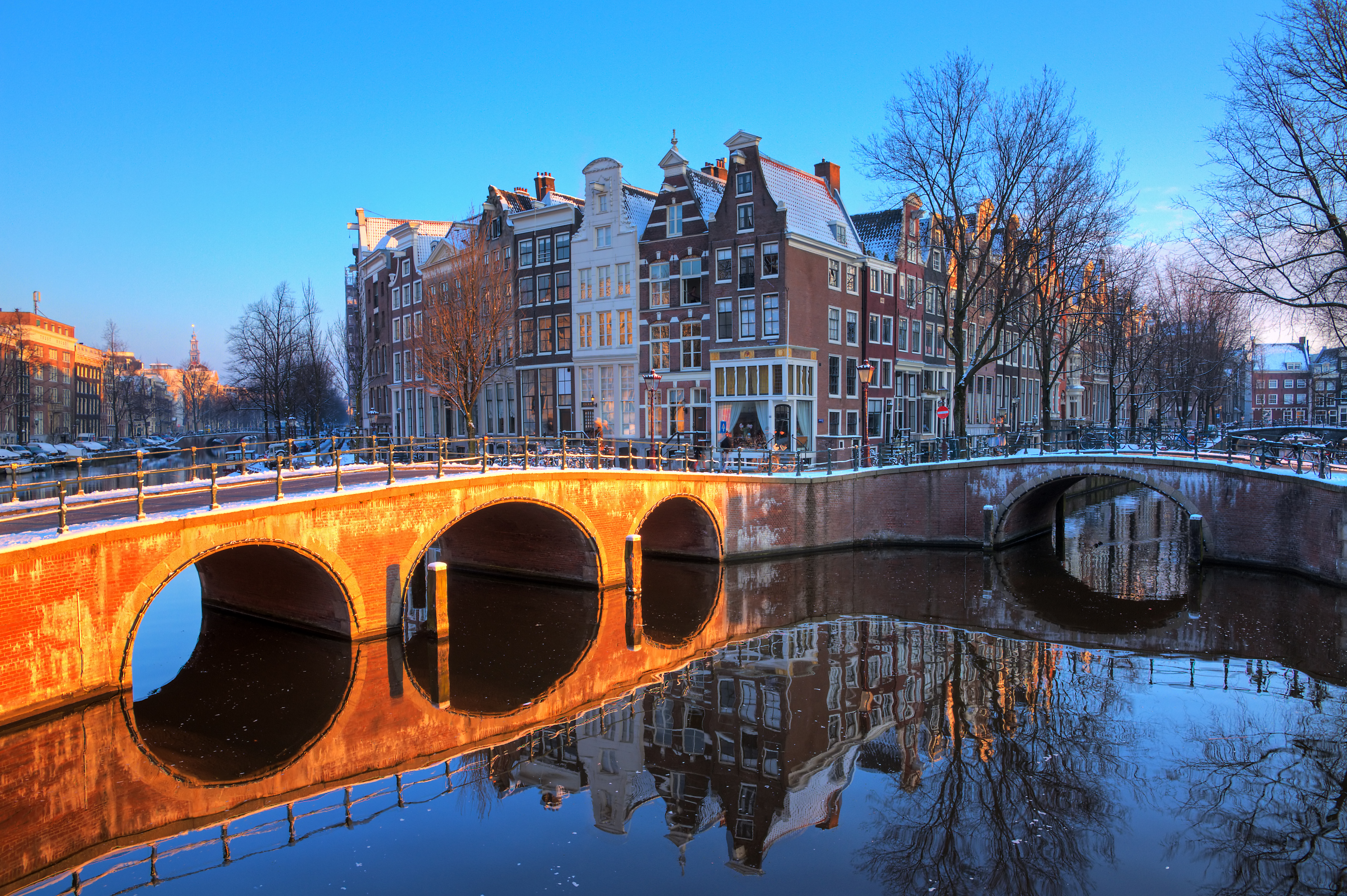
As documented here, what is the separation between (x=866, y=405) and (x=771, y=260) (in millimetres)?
8611

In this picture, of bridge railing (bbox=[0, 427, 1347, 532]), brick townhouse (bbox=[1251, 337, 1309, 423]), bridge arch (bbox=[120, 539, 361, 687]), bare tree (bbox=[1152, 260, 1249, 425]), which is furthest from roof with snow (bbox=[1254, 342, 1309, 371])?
bridge arch (bbox=[120, 539, 361, 687])

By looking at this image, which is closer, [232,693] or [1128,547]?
[232,693]

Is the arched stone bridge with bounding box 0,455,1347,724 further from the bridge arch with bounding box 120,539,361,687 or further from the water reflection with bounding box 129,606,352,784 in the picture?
the water reflection with bounding box 129,606,352,784

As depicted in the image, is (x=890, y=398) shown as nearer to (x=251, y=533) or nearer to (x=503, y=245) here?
(x=503, y=245)

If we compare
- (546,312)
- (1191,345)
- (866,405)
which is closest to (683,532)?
(866,405)

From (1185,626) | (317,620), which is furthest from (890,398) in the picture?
(317,620)

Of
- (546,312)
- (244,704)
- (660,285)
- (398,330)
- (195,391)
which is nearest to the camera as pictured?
(244,704)

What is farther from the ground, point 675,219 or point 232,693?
point 675,219

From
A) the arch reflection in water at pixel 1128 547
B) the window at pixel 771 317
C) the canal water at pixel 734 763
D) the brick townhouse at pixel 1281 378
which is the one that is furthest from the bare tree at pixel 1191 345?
the brick townhouse at pixel 1281 378

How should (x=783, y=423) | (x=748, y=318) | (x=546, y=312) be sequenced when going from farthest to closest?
(x=546, y=312), (x=783, y=423), (x=748, y=318)

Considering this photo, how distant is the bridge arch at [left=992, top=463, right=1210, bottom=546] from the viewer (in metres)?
28.1

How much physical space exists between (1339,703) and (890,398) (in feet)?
94.1

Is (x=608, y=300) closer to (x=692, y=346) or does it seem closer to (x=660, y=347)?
(x=660, y=347)

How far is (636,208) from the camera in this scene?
42562 millimetres
